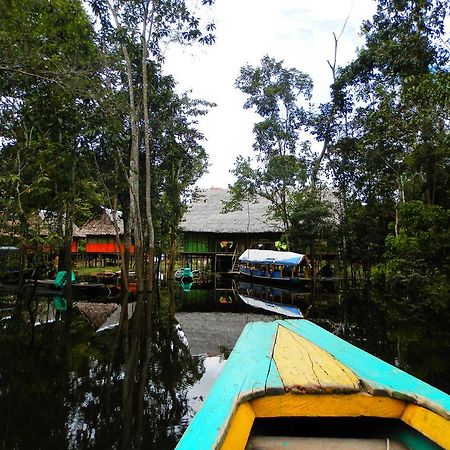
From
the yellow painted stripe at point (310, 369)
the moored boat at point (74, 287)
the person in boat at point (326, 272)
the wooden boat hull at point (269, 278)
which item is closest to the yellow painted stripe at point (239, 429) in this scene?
the yellow painted stripe at point (310, 369)

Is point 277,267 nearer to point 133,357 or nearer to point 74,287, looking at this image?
point 74,287

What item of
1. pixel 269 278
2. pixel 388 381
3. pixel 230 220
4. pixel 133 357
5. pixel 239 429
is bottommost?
pixel 133 357

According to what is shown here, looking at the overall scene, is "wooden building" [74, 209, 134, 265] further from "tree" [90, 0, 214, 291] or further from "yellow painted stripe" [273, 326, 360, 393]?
"yellow painted stripe" [273, 326, 360, 393]

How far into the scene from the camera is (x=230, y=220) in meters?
27.6

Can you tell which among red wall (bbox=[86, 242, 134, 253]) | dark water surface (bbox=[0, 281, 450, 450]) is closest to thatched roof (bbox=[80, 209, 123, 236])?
red wall (bbox=[86, 242, 134, 253])

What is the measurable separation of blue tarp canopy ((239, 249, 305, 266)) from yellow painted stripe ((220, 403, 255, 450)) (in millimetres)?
17523

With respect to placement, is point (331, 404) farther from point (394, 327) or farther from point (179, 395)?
point (394, 327)

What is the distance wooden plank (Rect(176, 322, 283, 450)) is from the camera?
1.57 meters

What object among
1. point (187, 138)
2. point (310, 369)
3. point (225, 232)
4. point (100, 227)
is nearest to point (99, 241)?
point (100, 227)

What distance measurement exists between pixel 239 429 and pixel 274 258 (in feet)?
61.8

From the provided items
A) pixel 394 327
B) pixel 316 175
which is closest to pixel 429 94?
pixel 394 327

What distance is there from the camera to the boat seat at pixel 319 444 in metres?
1.87

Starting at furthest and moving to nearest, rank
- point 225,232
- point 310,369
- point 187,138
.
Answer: point 225,232
point 187,138
point 310,369

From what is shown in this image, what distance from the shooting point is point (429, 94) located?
9016mm
